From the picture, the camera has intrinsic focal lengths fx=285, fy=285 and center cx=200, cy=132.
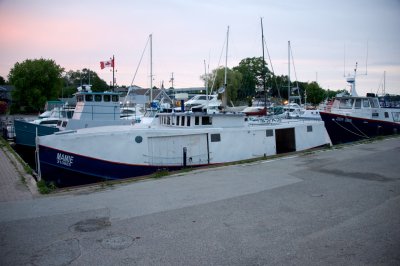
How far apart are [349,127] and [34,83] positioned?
60.0 metres

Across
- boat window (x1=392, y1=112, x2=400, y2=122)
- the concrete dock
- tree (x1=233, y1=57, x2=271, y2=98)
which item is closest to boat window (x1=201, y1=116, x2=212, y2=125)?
the concrete dock

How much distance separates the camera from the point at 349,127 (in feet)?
75.4

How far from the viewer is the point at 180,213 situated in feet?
22.3

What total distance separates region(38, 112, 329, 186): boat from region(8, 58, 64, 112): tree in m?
51.3

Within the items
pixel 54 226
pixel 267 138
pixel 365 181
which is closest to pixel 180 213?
pixel 54 226

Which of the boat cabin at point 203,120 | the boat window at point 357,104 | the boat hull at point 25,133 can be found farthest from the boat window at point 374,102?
the boat hull at point 25,133

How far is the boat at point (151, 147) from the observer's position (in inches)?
480

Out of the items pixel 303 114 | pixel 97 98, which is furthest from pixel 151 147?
pixel 303 114

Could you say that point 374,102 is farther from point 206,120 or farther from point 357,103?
point 206,120

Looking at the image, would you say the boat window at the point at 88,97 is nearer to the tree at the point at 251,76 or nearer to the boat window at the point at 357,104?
the boat window at the point at 357,104

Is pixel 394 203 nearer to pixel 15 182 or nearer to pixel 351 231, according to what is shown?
pixel 351 231

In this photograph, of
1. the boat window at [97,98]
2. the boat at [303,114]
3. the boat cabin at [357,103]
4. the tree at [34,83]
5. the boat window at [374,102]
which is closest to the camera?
the boat window at [97,98]

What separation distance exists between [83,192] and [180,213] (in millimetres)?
3855

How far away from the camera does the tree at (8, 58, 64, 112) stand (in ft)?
188
